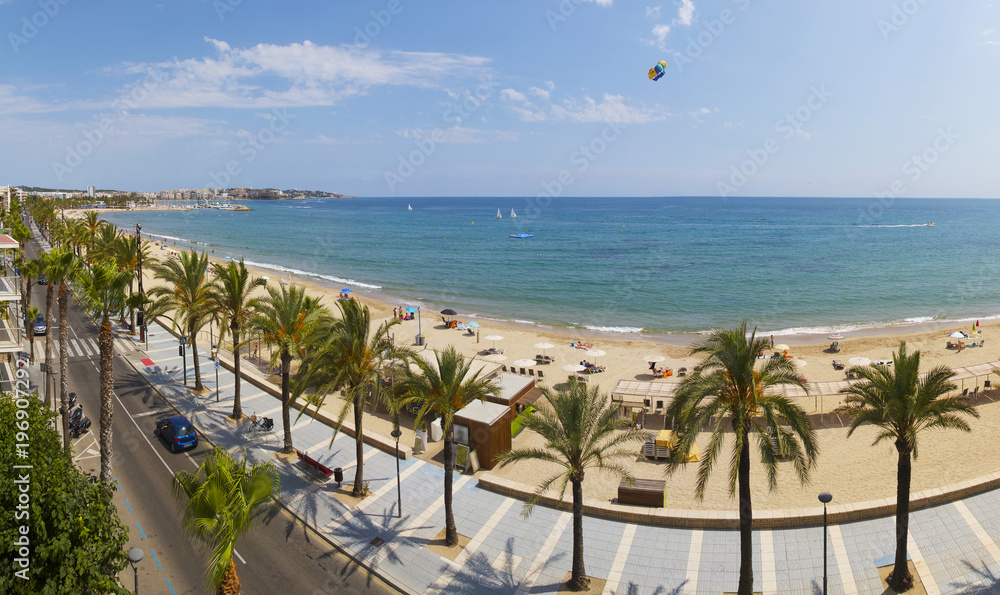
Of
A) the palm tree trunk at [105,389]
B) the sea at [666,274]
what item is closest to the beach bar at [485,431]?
the palm tree trunk at [105,389]

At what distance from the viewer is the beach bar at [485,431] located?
786 inches

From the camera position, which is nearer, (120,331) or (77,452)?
(77,452)

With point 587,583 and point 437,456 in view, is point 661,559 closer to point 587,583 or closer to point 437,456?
point 587,583

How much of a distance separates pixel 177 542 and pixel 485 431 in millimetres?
9760

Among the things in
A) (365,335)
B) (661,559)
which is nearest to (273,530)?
(365,335)

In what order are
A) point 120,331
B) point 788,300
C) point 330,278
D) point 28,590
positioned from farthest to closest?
point 330,278 → point 788,300 → point 120,331 → point 28,590

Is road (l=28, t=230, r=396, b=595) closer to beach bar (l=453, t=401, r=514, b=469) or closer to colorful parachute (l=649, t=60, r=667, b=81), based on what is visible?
beach bar (l=453, t=401, r=514, b=469)

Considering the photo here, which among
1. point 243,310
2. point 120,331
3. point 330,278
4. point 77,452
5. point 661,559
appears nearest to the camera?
point 661,559

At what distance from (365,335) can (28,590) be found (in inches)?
395

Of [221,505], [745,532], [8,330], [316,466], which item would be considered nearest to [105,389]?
[316,466]

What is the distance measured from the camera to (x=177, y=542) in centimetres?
1498

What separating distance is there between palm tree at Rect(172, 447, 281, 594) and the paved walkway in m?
5.42

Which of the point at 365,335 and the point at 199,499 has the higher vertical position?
the point at 365,335

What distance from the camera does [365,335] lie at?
58.1 ft
